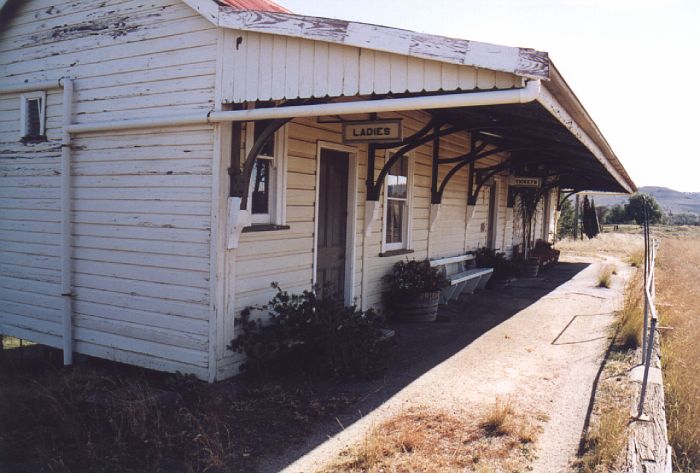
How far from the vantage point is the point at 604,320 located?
8867 mm

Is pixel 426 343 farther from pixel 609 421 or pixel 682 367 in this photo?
pixel 609 421

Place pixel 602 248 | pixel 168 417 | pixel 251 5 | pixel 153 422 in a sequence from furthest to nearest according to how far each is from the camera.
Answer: pixel 602 248, pixel 251 5, pixel 168 417, pixel 153 422

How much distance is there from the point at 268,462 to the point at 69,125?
170 inches

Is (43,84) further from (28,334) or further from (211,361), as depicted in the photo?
(211,361)

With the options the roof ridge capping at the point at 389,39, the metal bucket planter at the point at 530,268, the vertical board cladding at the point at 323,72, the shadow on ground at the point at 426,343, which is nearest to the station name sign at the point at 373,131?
the vertical board cladding at the point at 323,72

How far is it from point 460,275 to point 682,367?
4486mm

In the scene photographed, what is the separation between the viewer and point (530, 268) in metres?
14.4

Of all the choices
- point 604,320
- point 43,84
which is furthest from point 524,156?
point 43,84

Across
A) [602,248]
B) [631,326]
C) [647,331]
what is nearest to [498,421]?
[647,331]

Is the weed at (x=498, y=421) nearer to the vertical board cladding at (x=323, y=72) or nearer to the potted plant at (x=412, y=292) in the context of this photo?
the vertical board cladding at (x=323, y=72)

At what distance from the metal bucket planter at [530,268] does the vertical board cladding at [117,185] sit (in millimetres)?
10610

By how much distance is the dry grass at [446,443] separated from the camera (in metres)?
3.79

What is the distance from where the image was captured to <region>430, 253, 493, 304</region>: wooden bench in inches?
385

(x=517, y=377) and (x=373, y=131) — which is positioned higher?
(x=373, y=131)
